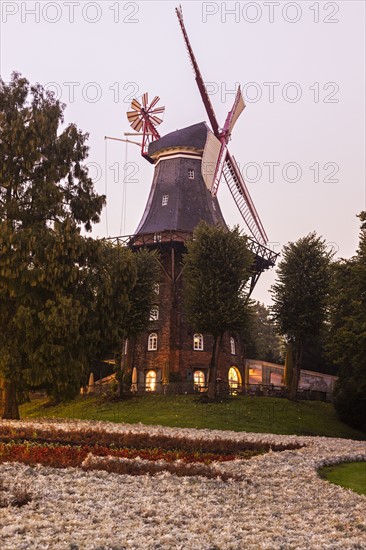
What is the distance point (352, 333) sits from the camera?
114 feet

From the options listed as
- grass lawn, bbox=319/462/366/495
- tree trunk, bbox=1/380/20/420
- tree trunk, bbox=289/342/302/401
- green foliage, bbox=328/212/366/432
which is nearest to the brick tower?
tree trunk, bbox=289/342/302/401

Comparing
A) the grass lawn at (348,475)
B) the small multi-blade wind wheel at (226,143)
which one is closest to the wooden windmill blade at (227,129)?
the small multi-blade wind wheel at (226,143)

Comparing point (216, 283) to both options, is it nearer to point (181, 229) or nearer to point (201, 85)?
point (181, 229)

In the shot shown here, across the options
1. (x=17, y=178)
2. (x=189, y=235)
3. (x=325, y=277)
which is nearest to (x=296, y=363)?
(x=325, y=277)

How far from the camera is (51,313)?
1140 inches

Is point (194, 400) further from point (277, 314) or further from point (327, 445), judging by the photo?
point (327, 445)

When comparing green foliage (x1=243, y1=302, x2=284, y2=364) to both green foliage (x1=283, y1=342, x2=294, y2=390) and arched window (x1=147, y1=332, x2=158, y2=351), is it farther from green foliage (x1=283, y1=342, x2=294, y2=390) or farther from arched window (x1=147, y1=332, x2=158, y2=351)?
arched window (x1=147, y1=332, x2=158, y2=351)

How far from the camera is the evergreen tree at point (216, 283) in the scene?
4634 centimetres

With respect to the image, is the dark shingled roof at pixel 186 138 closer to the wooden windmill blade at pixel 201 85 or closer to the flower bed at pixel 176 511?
the wooden windmill blade at pixel 201 85

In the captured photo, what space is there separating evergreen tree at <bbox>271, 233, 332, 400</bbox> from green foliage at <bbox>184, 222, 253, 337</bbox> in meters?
4.72

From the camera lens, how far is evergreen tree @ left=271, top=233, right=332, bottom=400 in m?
50.6

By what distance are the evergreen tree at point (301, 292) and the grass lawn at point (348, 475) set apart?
2866 cm

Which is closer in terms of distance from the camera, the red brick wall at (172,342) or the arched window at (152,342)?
Result: the red brick wall at (172,342)

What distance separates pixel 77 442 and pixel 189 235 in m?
40.9
